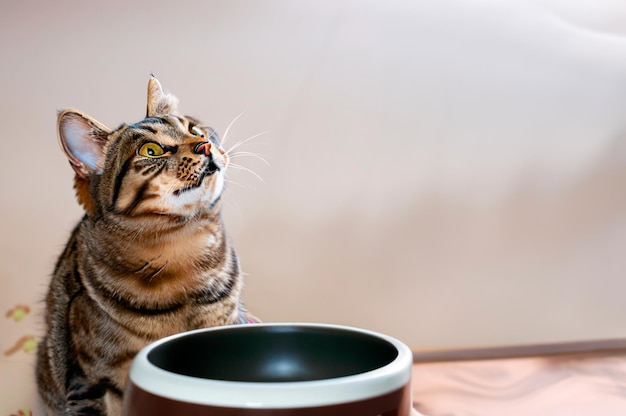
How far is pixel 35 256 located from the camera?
829 mm

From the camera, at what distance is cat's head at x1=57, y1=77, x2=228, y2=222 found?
30.6 inches

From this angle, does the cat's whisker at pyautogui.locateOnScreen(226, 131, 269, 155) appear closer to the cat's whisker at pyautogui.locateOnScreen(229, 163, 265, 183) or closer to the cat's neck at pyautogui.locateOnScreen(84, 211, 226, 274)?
the cat's whisker at pyautogui.locateOnScreen(229, 163, 265, 183)

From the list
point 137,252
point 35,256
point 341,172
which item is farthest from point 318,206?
point 35,256

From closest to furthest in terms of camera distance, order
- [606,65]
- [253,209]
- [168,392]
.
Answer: [168,392] → [253,209] → [606,65]

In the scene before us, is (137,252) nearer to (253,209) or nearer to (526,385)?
(253,209)

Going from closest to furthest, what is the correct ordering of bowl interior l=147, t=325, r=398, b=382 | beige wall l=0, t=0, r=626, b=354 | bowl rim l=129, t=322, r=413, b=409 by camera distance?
bowl rim l=129, t=322, r=413, b=409, bowl interior l=147, t=325, r=398, b=382, beige wall l=0, t=0, r=626, b=354

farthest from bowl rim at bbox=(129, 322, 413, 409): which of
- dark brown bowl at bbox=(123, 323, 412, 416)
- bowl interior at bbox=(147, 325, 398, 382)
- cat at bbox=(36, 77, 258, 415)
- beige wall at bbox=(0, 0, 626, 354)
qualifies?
beige wall at bbox=(0, 0, 626, 354)

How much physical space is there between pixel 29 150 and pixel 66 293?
217 mm

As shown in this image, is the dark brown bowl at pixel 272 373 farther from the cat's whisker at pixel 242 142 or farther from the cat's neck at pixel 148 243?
the cat's whisker at pixel 242 142

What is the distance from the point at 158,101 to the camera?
33.9 inches

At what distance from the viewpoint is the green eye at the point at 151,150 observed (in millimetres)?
791

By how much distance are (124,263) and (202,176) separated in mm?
162

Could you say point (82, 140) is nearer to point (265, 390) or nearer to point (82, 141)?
point (82, 141)

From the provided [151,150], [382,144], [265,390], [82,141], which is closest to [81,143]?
[82,141]
